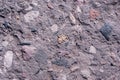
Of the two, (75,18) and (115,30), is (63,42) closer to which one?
(75,18)

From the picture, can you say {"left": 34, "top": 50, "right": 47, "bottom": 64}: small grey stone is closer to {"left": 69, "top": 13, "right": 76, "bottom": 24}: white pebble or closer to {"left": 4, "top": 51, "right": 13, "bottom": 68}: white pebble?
{"left": 4, "top": 51, "right": 13, "bottom": 68}: white pebble

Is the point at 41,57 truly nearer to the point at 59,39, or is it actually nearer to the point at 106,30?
the point at 59,39

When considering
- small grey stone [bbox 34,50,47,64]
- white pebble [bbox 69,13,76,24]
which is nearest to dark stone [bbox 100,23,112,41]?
white pebble [bbox 69,13,76,24]

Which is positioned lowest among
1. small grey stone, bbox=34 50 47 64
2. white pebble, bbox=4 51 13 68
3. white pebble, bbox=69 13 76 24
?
small grey stone, bbox=34 50 47 64

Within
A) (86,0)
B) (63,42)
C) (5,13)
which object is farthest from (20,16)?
(86,0)

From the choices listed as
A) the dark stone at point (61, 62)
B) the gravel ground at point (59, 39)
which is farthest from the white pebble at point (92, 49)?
the dark stone at point (61, 62)

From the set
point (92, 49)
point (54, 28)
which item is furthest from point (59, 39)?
point (92, 49)

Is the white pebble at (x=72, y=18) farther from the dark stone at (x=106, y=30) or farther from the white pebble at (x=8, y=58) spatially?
the white pebble at (x=8, y=58)
